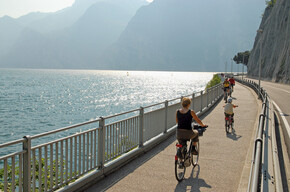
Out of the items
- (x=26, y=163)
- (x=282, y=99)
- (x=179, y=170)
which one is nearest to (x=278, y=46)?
(x=282, y=99)

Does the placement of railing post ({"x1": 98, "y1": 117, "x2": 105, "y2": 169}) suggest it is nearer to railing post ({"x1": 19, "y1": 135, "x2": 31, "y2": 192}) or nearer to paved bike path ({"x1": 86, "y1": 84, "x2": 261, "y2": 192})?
paved bike path ({"x1": 86, "y1": 84, "x2": 261, "y2": 192})

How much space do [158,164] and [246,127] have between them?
6.69 m

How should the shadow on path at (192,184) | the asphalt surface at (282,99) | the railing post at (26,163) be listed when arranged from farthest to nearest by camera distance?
the asphalt surface at (282,99)
the shadow on path at (192,184)
the railing post at (26,163)

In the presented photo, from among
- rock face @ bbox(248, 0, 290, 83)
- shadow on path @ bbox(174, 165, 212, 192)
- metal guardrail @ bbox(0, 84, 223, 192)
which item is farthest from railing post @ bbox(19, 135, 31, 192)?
rock face @ bbox(248, 0, 290, 83)

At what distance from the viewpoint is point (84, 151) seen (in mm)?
6223

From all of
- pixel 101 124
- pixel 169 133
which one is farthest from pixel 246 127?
pixel 101 124

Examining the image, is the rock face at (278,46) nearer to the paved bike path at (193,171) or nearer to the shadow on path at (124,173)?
the paved bike path at (193,171)

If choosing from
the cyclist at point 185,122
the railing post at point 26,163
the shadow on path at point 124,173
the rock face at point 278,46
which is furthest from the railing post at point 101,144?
the rock face at point 278,46

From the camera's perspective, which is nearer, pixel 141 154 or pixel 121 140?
pixel 121 140

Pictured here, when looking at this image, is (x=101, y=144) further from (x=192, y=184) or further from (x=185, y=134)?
(x=192, y=184)

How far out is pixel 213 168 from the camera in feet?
24.5

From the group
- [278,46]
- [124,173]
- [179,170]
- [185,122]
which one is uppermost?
[278,46]

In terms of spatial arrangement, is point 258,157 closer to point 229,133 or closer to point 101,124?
point 101,124

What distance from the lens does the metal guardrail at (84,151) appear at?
4.76 m
